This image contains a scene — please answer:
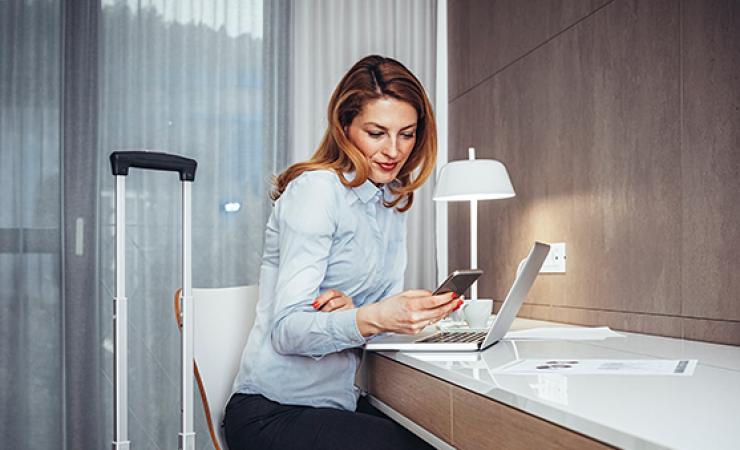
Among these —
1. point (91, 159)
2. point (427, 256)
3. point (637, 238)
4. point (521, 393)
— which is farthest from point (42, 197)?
point (521, 393)

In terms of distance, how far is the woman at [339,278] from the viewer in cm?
150

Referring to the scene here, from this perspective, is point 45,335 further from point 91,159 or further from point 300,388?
point 300,388

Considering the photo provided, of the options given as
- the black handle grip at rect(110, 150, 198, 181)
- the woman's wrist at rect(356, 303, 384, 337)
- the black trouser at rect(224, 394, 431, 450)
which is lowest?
the black trouser at rect(224, 394, 431, 450)

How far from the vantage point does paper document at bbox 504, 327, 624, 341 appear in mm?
1756

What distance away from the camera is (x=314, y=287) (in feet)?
5.11

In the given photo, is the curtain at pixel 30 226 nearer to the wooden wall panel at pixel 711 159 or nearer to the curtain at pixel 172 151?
the curtain at pixel 172 151

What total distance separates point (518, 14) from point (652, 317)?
1224 millimetres

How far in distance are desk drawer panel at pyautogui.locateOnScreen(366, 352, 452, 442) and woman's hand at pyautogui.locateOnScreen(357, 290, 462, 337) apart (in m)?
0.09

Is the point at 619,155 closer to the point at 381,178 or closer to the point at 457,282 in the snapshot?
the point at 381,178

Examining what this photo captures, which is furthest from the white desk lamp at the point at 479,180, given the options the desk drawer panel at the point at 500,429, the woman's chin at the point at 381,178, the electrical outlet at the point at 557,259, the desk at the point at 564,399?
the desk drawer panel at the point at 500,429

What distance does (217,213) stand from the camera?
11.3 feet

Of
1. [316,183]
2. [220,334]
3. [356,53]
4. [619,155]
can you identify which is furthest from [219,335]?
[356,53]

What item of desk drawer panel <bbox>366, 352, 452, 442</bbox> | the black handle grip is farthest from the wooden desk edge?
the black handle grip

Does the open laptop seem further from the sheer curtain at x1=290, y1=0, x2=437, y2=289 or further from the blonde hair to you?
the sheer curtain at x1=290, y1=0, x2=437, y2=289
